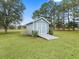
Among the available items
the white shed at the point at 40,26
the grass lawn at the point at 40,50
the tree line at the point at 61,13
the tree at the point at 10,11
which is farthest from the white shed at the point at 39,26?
the tree line at the point at 61,13

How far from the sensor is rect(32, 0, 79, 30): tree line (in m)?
41.6

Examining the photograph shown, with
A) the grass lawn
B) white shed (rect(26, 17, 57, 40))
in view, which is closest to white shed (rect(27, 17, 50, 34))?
white shed (rect(26, 17, 57, 40))

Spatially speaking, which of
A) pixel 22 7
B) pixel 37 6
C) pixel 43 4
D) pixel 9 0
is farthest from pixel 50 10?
pixel 9 0

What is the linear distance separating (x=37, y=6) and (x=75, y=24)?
18030 millimetres

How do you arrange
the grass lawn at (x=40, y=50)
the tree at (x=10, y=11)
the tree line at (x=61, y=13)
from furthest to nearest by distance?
the tree line at (x=61, y=13) → the tree at (x=10, y=11) → the grass lawn at (x=40, y=50)

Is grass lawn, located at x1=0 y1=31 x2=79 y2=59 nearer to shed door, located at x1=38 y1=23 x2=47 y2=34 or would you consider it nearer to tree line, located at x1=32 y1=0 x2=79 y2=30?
shed door, located at x1=38 y1=23 x2=47 y2=34

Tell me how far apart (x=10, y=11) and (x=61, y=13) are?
1844 centimetres

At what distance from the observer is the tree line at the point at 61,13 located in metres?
41.6

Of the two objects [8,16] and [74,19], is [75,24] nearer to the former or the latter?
[74,19]

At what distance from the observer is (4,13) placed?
33438 mm

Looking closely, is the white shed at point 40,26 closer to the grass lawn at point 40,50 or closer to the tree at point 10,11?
→ the grass lawn at point 40,50

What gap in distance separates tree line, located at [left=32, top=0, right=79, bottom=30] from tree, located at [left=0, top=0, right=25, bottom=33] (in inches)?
510

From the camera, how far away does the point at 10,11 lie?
34.5 metres

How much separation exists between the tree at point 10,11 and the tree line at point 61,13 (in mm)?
12966
